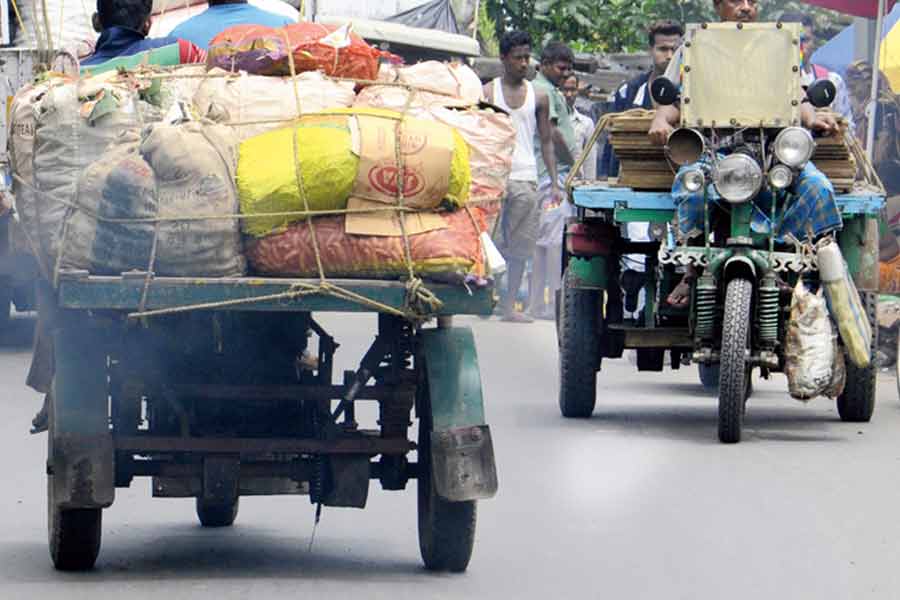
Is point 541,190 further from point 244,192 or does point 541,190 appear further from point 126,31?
point 244,192

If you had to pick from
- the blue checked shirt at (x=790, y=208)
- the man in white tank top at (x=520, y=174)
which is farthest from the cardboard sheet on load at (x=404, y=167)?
the man in white tank top at (x=520, y=174)

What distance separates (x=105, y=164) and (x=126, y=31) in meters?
2.03

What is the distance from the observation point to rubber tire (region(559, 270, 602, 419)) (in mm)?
11742

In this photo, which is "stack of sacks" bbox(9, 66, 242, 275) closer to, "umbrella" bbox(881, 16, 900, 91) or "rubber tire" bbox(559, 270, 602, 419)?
"rubber tire" bbox(559, 270, 602, 419)

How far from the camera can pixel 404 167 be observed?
22.2ft

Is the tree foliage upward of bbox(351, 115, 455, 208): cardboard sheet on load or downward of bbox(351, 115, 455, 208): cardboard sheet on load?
downward

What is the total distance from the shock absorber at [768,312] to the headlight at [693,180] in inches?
22.4

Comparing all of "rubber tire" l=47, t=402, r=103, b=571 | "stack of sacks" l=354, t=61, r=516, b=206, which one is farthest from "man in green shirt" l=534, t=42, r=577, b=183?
"rubber tire" l=47, t=402, r=103, b=571

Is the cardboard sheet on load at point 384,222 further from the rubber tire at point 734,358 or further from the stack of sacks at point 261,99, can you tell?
the rubber tire at point 734,358

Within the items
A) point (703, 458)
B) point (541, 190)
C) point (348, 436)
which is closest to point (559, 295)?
point (703, 458)

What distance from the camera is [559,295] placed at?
12469 millimetres

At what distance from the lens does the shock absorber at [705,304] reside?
1077 cm

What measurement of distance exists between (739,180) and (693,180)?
0.76ft

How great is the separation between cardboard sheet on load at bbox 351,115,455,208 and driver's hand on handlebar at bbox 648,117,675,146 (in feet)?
14.5
